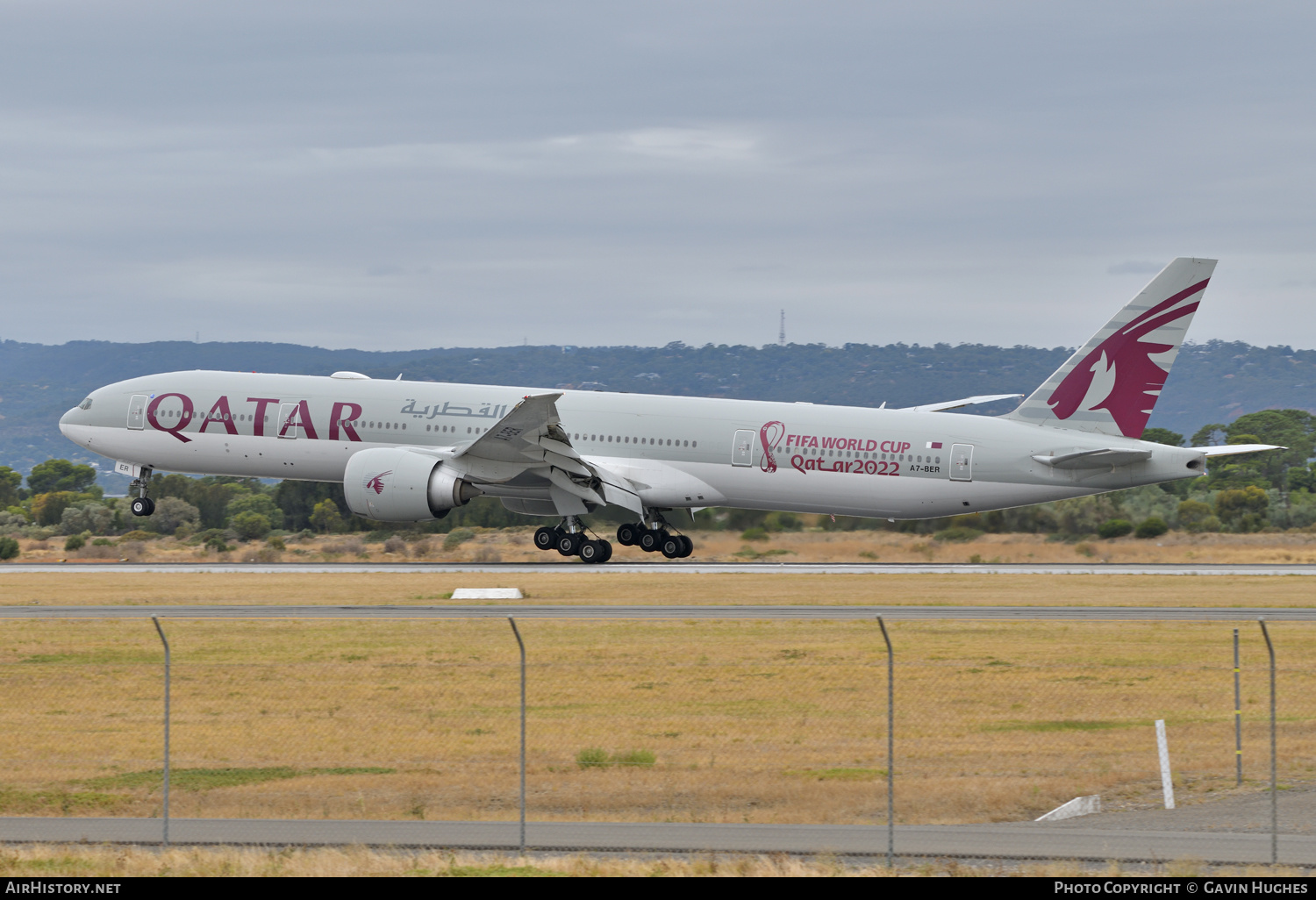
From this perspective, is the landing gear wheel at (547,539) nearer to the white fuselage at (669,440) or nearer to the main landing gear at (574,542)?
the main landing gear at (574,542)

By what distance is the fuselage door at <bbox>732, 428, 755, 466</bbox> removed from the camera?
45.2 metres

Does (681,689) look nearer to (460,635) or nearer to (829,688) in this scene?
(829,688)

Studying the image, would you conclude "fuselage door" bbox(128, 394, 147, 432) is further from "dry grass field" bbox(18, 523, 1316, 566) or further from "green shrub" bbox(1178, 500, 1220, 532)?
"green shrub" bbox(1178, 500, 1220, 532)

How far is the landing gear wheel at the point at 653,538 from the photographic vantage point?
155 feet

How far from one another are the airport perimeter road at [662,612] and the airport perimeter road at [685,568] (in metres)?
9.75

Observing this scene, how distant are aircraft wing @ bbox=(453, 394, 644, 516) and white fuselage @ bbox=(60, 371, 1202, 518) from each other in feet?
2.29

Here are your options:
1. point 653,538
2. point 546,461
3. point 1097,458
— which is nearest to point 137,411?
point 546,461

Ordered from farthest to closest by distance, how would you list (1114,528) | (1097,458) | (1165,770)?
(1114,528) < (1097,458) < (1165,770)

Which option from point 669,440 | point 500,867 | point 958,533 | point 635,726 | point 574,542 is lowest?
point 500,867

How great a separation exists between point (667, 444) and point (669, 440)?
0.46ft

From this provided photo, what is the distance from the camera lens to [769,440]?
44969 millimetres

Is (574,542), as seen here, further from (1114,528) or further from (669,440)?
(1114,528)

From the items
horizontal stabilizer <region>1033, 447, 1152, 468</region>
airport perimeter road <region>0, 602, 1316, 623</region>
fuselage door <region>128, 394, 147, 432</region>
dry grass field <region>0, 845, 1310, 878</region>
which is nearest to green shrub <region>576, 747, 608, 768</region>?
dry grass field <region>0, 845, 1310, 878</region>

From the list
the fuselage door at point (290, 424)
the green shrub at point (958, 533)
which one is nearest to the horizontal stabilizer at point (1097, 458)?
the green shrub at point (958, 533)
